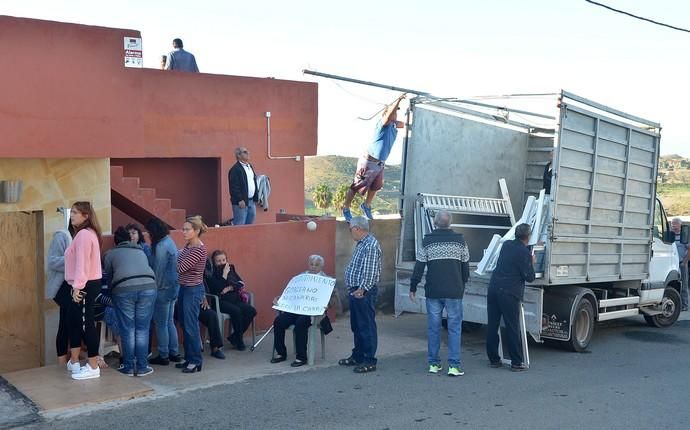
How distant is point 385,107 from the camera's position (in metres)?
11.3

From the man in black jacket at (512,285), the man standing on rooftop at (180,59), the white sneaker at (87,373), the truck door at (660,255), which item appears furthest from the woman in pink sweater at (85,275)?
the truck door at (660,255)

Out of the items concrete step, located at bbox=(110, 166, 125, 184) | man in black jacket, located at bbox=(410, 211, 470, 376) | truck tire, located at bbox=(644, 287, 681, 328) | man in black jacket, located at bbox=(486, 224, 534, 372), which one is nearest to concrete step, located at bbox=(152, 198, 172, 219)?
concrete step, located at bbox=(110, 166, 125, 184)

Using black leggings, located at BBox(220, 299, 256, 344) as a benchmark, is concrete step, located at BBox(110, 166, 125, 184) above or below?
above

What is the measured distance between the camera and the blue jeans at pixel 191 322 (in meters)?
8.73

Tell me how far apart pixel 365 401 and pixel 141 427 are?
6.87 feet

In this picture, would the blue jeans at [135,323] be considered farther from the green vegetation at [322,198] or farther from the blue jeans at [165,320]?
the green vegetation at [322,198]

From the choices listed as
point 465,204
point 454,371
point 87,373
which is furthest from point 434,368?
point 87,373

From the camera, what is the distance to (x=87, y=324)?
816cm

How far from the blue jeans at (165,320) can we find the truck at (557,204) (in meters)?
3.12

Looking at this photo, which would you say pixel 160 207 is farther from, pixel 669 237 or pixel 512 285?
pixel 669 237

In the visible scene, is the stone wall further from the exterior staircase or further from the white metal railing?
the white metal railing

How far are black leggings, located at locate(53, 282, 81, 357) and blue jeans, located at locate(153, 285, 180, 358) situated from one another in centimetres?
96

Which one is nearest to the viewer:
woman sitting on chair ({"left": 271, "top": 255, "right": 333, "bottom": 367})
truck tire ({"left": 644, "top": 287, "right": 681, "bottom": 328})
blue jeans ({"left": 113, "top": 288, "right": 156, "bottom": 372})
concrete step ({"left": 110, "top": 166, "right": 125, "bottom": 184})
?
blue jeans ({"left": 113, "top": 288, "right": 156, "bottom": 372})

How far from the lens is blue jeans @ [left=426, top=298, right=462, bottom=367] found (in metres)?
8.74
